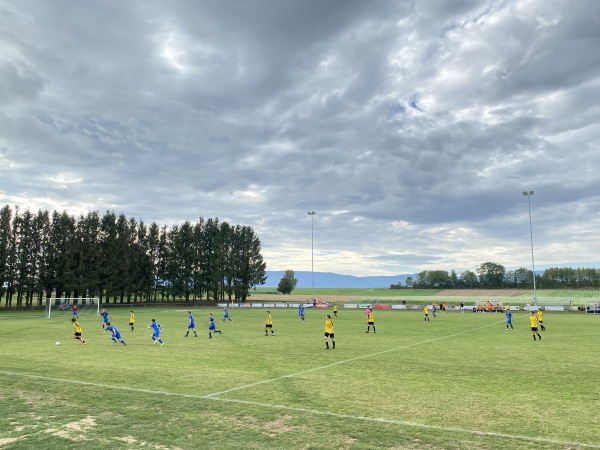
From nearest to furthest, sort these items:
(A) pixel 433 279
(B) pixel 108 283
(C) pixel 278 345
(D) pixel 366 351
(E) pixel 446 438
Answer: (E) pixel 446 438, (D) pixel 366 351, (C) pixel 278 345, (B) pixel 108 283, (A) pixel 433 279

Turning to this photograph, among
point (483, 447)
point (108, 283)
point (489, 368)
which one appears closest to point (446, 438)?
point (483, 447)

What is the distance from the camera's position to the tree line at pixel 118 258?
80375 millimetres

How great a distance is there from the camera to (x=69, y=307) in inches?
2394

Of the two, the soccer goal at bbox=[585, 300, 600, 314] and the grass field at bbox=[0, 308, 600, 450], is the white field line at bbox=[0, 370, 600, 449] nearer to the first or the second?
the grass field at bbox=[0, 308, 600, 450]

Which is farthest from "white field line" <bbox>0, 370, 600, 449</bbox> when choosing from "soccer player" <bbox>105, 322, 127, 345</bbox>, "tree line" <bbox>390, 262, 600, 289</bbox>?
"tree line" <bbox>390, 262, 600, 289</bbox>

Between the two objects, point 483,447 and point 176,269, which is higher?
point 176,269

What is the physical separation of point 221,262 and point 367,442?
97014 millimetres

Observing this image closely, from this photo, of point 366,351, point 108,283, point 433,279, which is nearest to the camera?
point 366,351

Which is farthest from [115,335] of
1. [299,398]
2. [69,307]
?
[69,307]

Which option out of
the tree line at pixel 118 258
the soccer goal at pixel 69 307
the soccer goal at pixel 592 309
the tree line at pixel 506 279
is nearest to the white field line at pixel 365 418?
the soccer goal at pixel 69 307

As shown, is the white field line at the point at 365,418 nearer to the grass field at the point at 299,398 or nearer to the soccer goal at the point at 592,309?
the grass field at the point at 299,398

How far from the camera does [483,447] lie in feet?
27.6

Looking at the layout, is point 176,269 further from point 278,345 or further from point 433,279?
point 433,279

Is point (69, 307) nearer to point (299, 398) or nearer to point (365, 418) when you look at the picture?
point (299, 398)
